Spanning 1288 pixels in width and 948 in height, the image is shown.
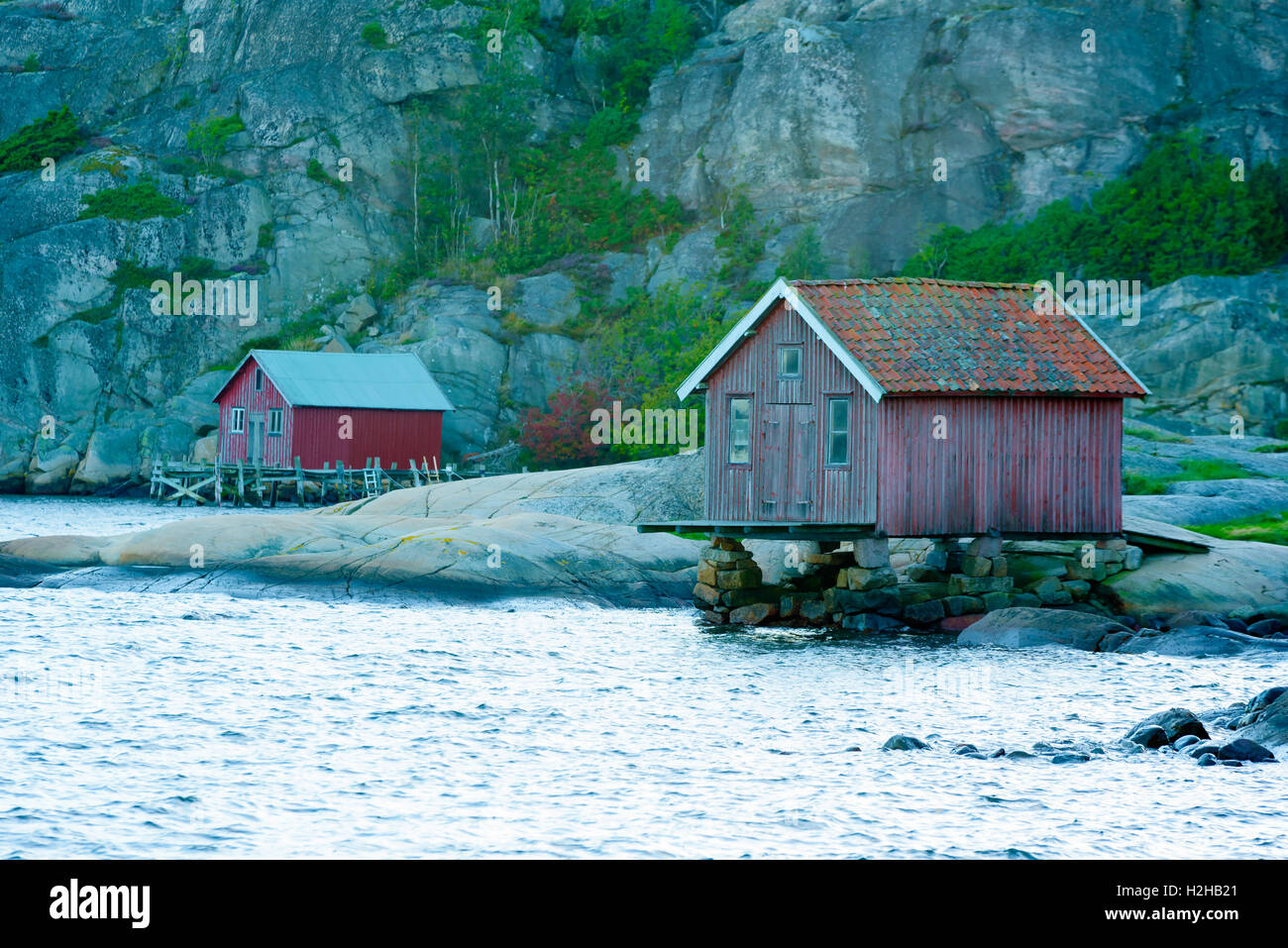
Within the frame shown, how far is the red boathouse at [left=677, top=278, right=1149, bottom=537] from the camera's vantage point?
992 inches

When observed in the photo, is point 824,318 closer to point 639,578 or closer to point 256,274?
point 639,578

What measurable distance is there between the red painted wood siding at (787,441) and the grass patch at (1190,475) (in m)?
13.9

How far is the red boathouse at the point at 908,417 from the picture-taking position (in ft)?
82.6

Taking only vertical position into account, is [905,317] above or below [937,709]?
above

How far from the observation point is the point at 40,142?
2997 inches

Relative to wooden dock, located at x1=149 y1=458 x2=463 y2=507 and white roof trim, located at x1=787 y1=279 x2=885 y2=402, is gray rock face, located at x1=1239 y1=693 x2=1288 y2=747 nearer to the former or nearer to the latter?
white roof trim, located at x1=787 y1=279 x2=885 y2=402

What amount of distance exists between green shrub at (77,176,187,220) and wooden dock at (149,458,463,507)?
16.8 meters

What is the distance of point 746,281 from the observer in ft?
223

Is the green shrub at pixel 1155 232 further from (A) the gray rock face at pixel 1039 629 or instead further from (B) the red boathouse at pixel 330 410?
(A) the gray rock face at pixel 1039 629

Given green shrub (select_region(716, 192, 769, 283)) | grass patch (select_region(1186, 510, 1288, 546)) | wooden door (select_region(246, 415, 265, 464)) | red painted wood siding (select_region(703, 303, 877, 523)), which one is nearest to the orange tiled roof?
red painted wood siding (select_region(703, 303, 877, 523))

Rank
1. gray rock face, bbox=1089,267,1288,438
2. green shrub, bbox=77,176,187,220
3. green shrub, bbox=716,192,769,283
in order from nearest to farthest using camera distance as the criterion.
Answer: gray rock face, bbox=1089,267,1288,438 → green shrub, bbox=716,192,769,283 → green shrub, bbox=77,176,187,220

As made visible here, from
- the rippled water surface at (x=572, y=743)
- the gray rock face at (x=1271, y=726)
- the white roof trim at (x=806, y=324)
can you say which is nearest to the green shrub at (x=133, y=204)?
the rippled water surface at (x=572, y=743)
